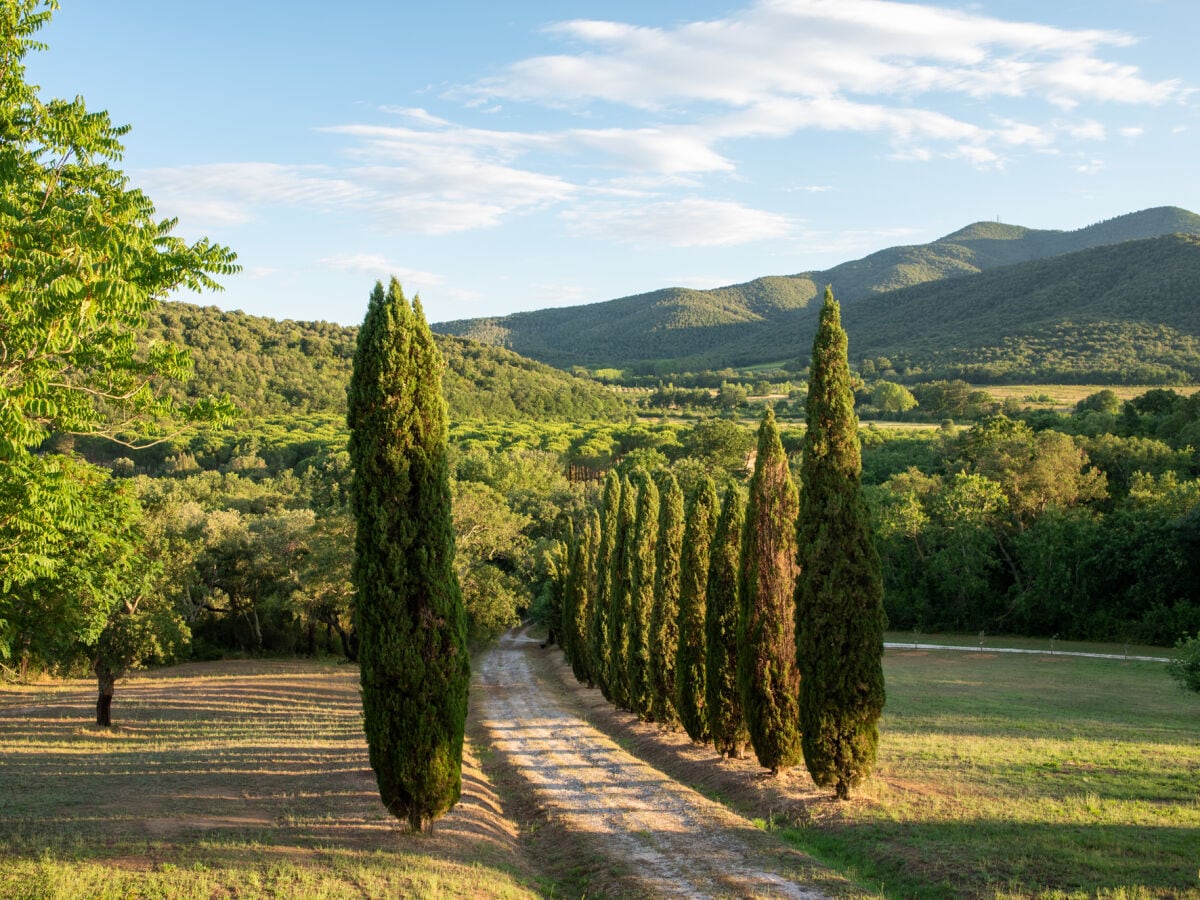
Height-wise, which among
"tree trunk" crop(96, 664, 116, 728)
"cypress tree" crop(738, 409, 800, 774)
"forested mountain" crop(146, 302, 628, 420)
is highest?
"forested mountain" crop(146, 302, 628, 420)

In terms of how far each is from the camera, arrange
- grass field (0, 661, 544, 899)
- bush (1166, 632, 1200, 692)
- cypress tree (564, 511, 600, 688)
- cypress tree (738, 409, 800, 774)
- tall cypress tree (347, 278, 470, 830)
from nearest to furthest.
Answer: grass field (0, 661, 544, 899) < tall cypress tree (347, 278, 470, 830) < cypress tree (738, 409, 800, 774) < bush (1166, 632, 1200, 692) < cypress tree (564, 511, 600, 688)

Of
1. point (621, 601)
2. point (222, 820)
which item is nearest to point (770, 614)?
point (222, 820)

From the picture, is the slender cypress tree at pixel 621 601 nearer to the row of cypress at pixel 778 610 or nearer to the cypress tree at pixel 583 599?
the row of cypress at pixel 778 610

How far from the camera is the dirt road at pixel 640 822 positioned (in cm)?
946

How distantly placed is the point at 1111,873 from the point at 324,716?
62.4ft

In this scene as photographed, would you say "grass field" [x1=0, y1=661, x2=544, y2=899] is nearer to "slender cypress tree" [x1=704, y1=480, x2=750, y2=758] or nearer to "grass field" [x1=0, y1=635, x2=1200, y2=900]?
"grass field" [x1=0, y1=635, x2=1200, y2=900]

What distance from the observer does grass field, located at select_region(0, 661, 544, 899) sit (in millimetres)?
8055

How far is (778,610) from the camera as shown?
50.0ft

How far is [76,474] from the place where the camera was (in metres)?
10.6

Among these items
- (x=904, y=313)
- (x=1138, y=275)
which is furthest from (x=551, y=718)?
(x=904, y=313)

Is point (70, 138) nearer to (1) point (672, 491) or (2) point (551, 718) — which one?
(1) point (672, 491)

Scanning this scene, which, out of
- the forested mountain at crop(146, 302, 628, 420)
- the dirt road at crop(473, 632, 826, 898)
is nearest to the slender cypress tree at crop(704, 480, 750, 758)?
the dirt road at crop(473, 632, 826, 898)

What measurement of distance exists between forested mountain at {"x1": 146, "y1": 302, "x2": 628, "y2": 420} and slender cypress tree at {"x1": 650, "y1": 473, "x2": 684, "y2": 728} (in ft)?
254

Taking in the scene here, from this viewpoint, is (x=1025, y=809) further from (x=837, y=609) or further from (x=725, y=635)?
(x=725, y=635)
